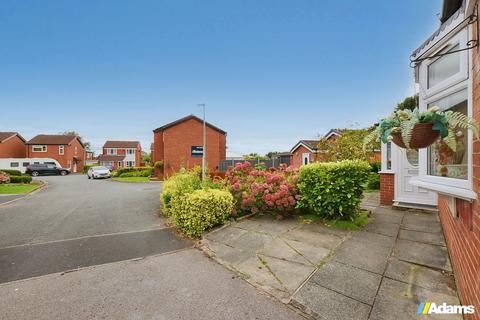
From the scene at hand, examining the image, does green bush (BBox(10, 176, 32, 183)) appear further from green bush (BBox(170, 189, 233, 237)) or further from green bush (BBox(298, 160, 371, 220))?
green bush (BBox(298, 160, 371, 220))

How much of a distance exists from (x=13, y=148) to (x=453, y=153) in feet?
176

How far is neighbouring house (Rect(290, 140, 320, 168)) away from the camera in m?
24.9

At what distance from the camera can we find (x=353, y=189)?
481cm

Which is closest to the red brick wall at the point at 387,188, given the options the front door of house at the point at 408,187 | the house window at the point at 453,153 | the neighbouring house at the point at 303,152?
the front door of house at the point at 408,187

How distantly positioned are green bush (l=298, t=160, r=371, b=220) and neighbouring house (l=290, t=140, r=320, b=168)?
19582 mm

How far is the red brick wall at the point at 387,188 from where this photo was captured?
673 centimetres

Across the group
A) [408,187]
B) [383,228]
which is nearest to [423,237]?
[383,228]

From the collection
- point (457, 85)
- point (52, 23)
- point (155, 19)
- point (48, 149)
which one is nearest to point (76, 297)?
point (457, 85)

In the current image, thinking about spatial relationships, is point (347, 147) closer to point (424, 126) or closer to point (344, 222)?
point (344, 222)

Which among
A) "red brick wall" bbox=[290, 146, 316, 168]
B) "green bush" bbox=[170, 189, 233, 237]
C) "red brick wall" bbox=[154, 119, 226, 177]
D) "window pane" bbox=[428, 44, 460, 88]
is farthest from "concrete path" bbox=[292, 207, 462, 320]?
"red brick wall" bbox=[290, 146, 316, 168]

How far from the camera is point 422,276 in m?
2.83

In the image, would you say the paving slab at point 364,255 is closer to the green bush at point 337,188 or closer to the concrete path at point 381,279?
→ the concrete path at point 381,279

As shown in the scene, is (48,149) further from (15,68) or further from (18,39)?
(18,39)

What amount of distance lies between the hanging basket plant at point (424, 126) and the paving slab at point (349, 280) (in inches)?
73.3
